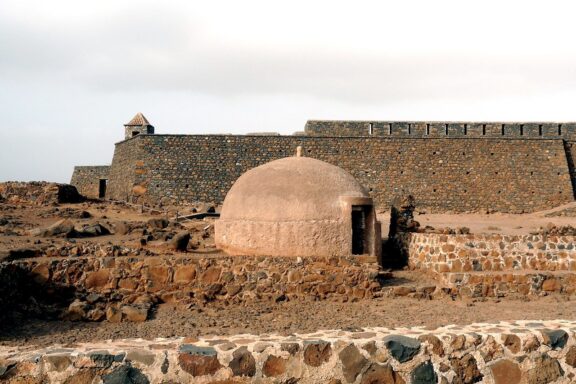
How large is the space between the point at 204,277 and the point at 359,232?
3.54 m

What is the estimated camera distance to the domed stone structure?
34.8 ft

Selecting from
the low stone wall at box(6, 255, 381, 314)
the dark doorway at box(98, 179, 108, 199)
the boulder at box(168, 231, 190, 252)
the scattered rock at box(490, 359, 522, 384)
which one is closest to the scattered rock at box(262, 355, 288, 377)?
the scattered rock at box(490, 359, 522, 384)

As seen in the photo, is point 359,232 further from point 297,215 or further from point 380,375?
point 380,375

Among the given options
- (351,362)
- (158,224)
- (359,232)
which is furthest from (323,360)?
(158,224)

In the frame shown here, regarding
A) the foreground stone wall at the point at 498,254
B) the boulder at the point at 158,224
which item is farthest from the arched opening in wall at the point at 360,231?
the boulder at the point at 158,224

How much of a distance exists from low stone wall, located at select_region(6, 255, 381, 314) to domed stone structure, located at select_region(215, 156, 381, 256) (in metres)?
0.81

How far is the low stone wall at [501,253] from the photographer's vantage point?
38.5 feet

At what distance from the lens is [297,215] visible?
10617 mm

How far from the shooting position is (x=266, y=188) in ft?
36.2

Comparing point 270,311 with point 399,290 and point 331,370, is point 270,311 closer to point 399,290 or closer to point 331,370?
point 399,290

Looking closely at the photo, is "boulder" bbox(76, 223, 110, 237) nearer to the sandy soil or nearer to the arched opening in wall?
the sandy soil

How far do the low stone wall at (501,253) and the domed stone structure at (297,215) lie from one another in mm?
1467

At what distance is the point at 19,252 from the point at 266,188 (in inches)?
172

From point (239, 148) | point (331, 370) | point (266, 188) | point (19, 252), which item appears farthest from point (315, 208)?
point (239, 148)
